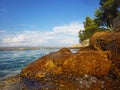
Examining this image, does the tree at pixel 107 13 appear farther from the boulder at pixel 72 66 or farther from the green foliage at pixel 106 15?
the boulder at pixel 72 66

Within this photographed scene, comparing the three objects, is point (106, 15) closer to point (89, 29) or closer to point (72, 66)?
point (89, 29)

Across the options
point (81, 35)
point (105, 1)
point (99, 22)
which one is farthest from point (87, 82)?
point (81, 35)

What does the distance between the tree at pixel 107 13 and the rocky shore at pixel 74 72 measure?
3725 centimetres

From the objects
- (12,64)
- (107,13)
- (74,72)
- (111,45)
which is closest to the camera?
(74,72)

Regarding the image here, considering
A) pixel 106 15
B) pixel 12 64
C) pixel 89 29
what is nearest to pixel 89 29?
pixel 89 29

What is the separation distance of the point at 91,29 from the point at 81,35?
8.86 m

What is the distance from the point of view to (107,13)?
144ft

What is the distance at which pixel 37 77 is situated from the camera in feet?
21.5

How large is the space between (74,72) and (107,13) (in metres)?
39.6

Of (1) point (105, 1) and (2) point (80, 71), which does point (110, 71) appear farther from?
(1) point (105, 1)

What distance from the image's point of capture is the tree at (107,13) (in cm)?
4249

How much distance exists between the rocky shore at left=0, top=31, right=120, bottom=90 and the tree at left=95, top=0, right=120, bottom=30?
3725 centimetres

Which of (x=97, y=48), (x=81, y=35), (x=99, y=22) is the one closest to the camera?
(x=97, y=48)

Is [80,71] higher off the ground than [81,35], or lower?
lower
